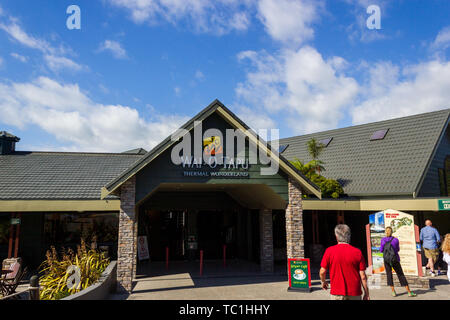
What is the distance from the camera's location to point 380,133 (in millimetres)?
21969

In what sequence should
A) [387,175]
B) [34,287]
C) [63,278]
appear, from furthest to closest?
[387,175]
[63,278]
[34,287]

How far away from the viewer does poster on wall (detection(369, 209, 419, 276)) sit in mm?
11383

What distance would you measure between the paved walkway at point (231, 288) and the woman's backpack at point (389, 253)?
1137mm

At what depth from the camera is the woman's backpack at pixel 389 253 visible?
10.2 metres

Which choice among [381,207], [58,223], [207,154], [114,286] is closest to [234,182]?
[207,154]

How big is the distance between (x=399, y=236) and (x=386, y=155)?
9485 millimetres

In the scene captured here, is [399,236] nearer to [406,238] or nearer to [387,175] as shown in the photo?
[406,238]

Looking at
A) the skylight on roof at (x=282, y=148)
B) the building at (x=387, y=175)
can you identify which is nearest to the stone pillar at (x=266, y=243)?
the building at (x=387, y=175)

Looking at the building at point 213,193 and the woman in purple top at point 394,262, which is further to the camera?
the building at point 213,193

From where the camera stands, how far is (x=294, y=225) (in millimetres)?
12508

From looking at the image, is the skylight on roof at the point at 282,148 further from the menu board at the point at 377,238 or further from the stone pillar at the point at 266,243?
the menu board at the point at 377,238

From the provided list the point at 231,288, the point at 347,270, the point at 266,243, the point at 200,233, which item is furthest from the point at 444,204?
the point at 200,233

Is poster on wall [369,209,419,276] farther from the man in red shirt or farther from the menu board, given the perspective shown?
the man in red shirt
